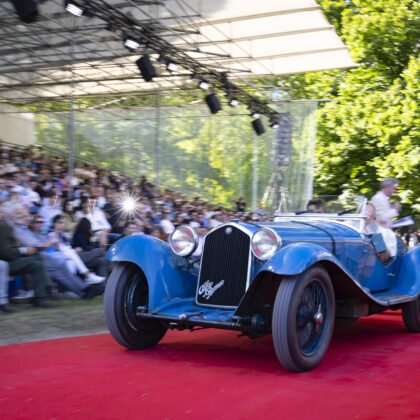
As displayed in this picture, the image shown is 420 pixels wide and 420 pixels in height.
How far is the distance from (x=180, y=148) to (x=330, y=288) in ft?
51.1

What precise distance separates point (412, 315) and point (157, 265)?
3.10 m

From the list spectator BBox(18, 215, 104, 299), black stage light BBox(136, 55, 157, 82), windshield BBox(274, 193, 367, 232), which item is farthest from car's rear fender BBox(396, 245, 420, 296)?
black stage light BBox(136, 55, 157, 82)

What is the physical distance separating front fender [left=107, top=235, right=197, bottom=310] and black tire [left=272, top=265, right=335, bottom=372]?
1183mm

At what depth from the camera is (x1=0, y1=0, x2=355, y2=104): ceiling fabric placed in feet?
42.1

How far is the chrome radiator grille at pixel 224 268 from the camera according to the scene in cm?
479

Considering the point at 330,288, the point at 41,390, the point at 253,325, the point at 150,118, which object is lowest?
the point at 41,390

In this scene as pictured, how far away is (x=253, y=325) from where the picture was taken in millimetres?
4301

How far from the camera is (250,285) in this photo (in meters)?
4.33

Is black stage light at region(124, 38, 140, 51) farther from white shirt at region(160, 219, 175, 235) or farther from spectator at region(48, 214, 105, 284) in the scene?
spectator at region(48, 214, 105, 284)

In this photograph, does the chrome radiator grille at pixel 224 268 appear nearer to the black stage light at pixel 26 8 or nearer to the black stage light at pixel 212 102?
the black stage light at pixel 26 8

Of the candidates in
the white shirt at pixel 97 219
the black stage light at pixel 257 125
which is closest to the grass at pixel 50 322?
the white shirt at pixel 97 219

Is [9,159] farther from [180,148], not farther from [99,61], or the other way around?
[180,148]

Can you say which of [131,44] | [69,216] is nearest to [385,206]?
[69,216]

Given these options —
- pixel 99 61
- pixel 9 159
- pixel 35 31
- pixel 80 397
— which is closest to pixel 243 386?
pixel 80 397
